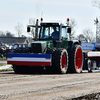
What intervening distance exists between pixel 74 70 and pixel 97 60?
5000 mm

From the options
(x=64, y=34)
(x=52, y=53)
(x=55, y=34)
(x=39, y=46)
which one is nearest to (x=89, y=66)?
(x=64, y=34)

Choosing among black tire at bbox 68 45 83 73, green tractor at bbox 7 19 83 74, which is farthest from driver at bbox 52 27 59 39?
black tire at bbox 68 45 83 73

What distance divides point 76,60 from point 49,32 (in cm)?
207

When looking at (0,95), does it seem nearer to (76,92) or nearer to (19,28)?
(76,92)

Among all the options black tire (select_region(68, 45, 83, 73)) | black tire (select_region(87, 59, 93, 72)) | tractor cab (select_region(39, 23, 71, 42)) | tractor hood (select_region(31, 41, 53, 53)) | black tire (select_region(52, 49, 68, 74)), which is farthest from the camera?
black tire (select_region(87, 59, 93, 72))

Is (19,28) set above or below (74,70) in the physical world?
above

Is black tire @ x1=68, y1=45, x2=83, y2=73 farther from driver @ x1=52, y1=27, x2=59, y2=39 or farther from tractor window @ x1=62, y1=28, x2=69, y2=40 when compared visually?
driver @ x1=52, y1=27, x2=59, y2=39

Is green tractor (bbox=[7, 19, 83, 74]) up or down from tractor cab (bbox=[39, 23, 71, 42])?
down

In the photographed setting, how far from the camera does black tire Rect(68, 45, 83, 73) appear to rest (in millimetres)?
14469

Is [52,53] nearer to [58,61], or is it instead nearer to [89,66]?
[58,61]

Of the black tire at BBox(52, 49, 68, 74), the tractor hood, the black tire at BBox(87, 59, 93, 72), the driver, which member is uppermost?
the driver

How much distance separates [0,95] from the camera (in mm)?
6680

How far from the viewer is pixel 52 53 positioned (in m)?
13.1

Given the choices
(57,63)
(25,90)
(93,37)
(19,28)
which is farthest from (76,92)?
(93,37)
